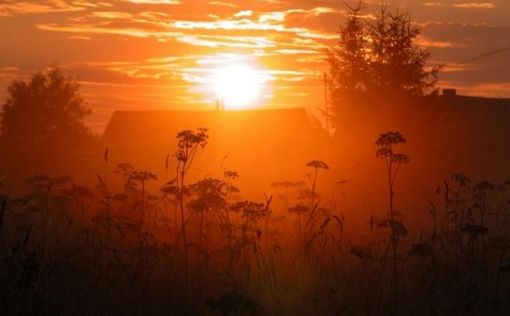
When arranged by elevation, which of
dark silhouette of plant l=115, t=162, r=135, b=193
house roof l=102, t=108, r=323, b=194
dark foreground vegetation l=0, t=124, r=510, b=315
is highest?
dark silhouette of plant l=115, t=162, r=135, b=193

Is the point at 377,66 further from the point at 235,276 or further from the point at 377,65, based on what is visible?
the point at 235,276

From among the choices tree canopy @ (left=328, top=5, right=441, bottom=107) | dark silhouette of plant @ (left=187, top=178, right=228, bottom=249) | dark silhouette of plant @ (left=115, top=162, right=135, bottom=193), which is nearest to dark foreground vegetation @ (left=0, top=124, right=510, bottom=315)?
dark silhouette of plant @ (left=187, top=178, right=228, bottom=249)

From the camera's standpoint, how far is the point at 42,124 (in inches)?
2136

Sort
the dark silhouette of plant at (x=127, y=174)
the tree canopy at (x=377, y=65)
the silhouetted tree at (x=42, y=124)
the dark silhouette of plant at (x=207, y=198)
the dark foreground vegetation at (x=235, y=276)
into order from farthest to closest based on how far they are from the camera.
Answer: the silhouetted tree at (x=42, y=124)
the tree canopy at (x=377, y=65)
the dark silhouette of plant at (x=127, y=174)
the dark silhouette of plant at (x=207, y=198)
the dark foreground vegetation at (x=235, y=276)

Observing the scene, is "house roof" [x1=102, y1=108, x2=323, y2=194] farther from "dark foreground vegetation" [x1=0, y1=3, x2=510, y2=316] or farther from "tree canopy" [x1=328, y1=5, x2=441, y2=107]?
"dark foreground vegetation" [x1=0, y1=3, x2=510, y2=316]

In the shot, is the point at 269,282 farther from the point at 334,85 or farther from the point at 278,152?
the point at 278,152

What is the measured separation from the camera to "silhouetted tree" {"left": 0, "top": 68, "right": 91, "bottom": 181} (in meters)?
52.1

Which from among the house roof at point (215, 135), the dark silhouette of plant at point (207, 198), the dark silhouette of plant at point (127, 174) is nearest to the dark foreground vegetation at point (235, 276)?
the dark silhouette of plant at point (207, 198)

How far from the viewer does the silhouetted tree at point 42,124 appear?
52.1 metres

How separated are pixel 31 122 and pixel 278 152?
56.1 feet

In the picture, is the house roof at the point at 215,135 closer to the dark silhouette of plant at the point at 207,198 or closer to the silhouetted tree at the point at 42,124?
the silhouetted tree at the point at 42,124

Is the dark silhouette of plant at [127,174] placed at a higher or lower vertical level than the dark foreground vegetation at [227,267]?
higher

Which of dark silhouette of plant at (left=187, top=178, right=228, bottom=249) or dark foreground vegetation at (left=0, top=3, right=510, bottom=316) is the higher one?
dark silhouette of plant at (left=187, top=178, right=228, bottom=249)

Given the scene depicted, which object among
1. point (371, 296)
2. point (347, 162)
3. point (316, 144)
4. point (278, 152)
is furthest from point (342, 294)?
point (278, 152)
